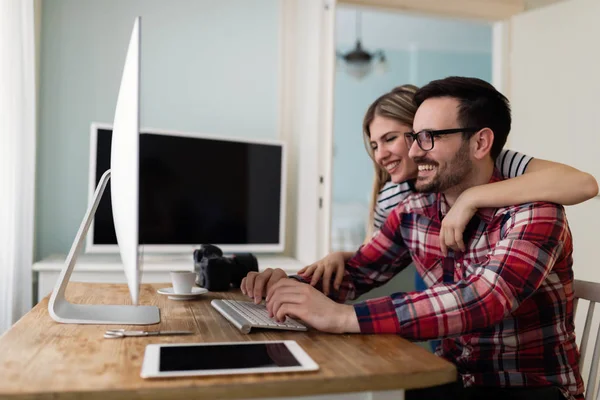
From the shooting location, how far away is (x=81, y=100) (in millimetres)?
2904

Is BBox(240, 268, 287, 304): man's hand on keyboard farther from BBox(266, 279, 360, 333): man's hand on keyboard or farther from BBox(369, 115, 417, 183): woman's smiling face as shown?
BBox(369, 115, 417, 183): woman's smiling face

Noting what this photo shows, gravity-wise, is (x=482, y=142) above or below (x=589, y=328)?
above

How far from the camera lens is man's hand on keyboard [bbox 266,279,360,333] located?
3.47 feet

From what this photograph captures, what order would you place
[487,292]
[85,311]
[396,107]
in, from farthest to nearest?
[396,107], [85,311], [487,292]

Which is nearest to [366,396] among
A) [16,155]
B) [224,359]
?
[224,359]

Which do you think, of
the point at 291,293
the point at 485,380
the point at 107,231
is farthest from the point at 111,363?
the point at 107,231

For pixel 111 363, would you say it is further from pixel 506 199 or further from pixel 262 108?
pixel 262 108

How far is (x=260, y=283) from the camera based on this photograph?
1.36 meters

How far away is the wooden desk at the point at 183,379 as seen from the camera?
0.75m

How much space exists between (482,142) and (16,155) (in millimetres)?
1854

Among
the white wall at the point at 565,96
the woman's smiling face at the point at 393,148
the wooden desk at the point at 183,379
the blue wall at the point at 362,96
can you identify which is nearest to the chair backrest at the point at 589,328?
the wooden desk at the point at 183,379

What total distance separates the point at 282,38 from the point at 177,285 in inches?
82.1

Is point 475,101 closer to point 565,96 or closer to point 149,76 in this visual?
point 565,96

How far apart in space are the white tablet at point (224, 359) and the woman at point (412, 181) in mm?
524
